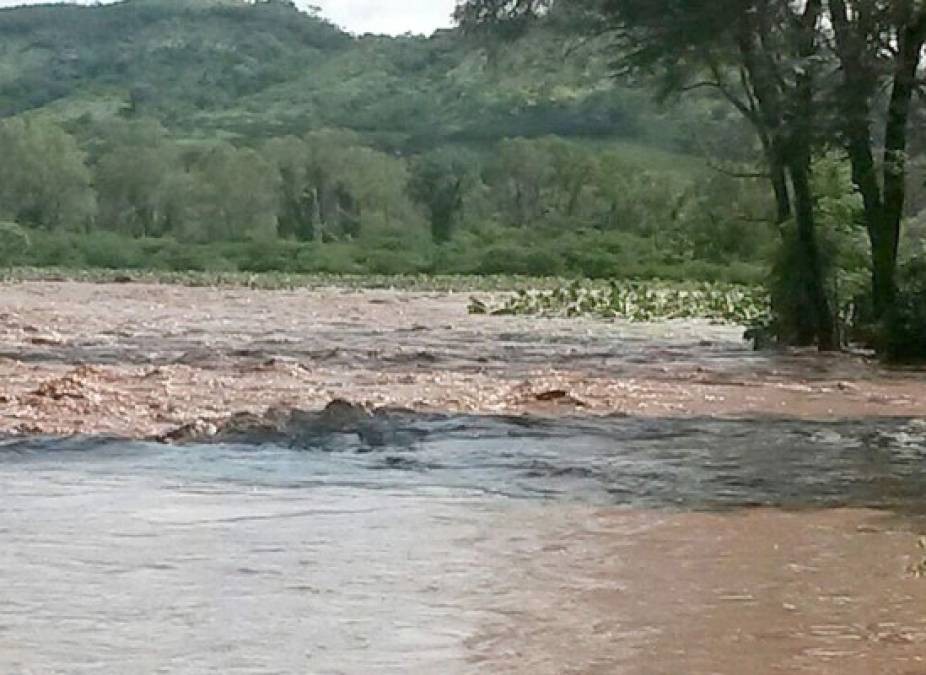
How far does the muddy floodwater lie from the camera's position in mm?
7219

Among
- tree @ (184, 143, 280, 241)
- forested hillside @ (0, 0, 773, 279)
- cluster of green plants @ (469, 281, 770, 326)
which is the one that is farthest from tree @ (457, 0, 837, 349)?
tree @ (184, 143, 280, 241)

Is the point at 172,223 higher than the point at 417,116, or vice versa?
the point at 417,116

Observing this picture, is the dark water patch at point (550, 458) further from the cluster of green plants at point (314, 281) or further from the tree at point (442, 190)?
the tree at point (442, 190)

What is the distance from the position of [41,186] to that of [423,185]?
22.1 m

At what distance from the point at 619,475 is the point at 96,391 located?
6835 mm

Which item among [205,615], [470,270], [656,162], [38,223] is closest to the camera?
[205,615]

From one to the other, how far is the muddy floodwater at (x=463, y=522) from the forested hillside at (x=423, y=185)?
11525 mm

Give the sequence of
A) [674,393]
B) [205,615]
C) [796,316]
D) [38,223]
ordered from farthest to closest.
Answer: [38,223]
[796,316]
[674,393]
[205,615]

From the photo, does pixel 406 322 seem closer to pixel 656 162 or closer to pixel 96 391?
pixel 96 391

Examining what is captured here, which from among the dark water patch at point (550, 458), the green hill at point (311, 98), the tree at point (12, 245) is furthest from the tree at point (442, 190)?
the dark water patch at point (550, 458)

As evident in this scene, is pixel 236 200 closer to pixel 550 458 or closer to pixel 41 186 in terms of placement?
pixel 41 186

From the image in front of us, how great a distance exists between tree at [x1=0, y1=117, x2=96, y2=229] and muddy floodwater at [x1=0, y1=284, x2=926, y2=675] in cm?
8158

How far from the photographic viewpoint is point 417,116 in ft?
506

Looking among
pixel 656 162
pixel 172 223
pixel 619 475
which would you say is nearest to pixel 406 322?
pixel 619 475
